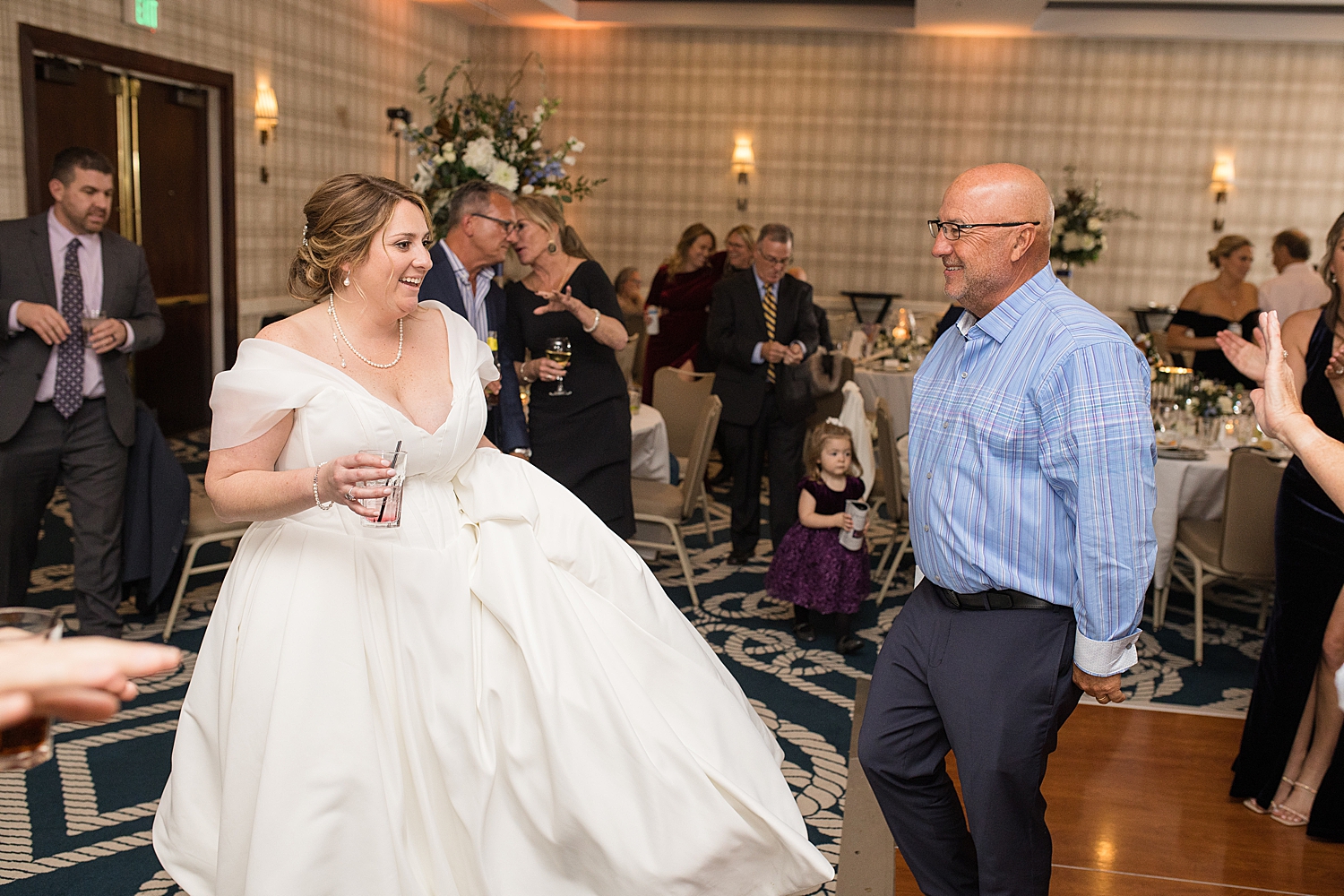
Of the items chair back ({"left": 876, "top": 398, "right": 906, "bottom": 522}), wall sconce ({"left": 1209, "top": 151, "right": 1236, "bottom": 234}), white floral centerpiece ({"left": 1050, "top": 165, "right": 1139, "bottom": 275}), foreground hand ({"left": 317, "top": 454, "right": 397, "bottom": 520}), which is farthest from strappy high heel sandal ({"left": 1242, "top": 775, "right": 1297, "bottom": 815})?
wall sconce ({"left": 1209, "top": 151, "right": 1236, "bottom": 234})

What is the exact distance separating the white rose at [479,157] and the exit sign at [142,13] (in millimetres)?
3570


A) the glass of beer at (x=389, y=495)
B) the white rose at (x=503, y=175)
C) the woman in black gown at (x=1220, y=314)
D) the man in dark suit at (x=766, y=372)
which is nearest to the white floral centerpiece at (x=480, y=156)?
the white rose at (x=503, y=175)

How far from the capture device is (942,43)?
11852 mm

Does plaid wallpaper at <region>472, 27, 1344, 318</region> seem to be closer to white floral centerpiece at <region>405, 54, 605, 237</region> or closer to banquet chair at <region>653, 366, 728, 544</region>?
banquet chair at <region>653, 366, 728, 544</region>

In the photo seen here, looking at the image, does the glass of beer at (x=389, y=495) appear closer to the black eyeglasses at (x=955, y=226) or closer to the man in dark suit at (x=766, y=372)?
the black eyeglasses at (x=955, y=226)

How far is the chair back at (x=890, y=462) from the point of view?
5121 mm

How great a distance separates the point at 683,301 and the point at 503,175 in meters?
3.42

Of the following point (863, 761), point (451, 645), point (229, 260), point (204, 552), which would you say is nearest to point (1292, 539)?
point (863, 761)

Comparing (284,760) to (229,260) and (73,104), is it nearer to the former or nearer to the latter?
(73,104)

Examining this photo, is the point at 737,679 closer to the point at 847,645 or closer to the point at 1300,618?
the point at 847,645

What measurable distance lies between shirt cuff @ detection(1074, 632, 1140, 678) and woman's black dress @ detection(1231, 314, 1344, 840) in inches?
54.8

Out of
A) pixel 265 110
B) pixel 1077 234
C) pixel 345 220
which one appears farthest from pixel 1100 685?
pixel 265 110

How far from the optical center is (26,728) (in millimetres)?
1102

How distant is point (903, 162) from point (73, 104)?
816 cm
